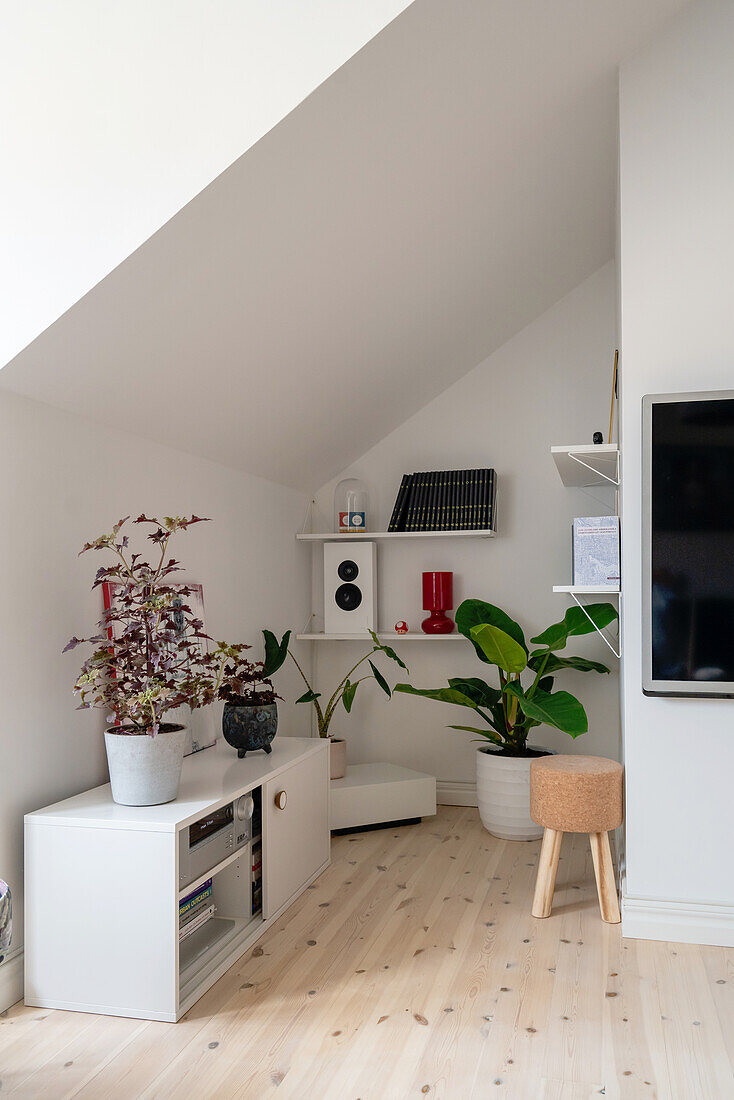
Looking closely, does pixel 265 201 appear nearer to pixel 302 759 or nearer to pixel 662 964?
pixel 302 759

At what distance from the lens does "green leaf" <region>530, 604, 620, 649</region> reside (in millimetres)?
3572

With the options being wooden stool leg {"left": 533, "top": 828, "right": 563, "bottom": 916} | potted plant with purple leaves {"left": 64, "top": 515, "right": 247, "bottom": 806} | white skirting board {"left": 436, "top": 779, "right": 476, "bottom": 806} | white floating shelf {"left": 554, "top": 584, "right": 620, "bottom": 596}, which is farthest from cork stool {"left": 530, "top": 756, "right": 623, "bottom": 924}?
white skirting board {"left": 436, "top": 779, "right": 476, "bottom": 806}

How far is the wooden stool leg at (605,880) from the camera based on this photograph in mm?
2795

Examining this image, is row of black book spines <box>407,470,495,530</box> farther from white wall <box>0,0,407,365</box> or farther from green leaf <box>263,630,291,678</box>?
white wall <box>0,0,407,365</box>

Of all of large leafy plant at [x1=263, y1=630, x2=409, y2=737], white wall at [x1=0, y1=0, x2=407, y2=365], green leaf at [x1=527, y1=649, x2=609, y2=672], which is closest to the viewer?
white wall at [x1=0, y1=0, x2=407, y2=365]

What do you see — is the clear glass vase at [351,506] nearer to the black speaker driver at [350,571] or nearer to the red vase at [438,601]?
the black speaker driver at [350,571]

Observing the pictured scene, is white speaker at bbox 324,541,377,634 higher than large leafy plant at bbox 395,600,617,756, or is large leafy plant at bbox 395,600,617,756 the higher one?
white speaker at bbox 324,541,377,634

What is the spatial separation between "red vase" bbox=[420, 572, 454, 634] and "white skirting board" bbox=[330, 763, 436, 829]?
0.70 metres

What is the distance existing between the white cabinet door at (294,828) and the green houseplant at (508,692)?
2.27ft

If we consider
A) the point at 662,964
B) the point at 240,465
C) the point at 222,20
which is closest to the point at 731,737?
the point at 662,964

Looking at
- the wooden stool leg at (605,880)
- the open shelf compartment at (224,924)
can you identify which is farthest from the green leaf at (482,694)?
the open shelf compartment at (224,924)

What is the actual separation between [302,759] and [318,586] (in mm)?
1683

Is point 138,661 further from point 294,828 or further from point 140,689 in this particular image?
point 294,828

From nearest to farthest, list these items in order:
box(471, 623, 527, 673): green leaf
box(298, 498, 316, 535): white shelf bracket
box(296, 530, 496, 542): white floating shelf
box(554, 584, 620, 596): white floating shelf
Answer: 1. box(554, 584, 620, 596): white floating shelf
2. box(471, 623, 527, 673): green leaf
3. box(296, 530, 496, 542): white floating shelf
4. box(298, 498, 316, 535): white shelf bracket
